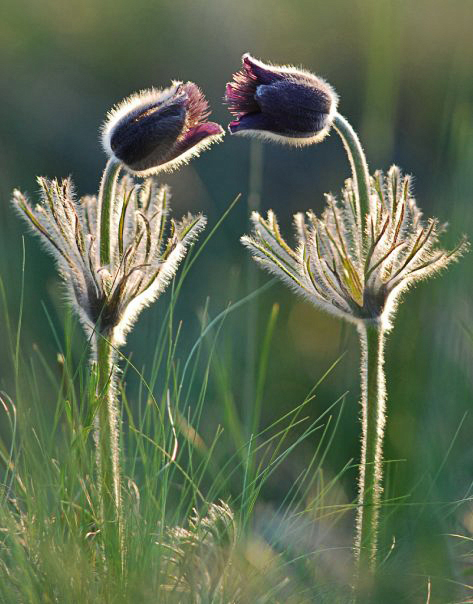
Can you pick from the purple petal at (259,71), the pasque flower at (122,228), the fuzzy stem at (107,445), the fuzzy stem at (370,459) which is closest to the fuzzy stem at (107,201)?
the pasque flower at (122,228)

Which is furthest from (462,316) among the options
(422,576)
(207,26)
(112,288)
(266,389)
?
(207,26)

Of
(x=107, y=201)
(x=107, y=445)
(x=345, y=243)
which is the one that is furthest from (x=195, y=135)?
(x=107, y=445)

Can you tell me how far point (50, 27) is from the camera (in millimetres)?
3686

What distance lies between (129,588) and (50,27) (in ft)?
10.2

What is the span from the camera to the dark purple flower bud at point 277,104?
1.30m

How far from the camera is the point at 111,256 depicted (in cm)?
134

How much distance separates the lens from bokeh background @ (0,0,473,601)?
1.32 m

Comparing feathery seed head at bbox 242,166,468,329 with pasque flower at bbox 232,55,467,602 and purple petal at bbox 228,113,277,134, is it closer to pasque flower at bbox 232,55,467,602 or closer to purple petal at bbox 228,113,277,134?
pasque flower at bbox 232,55,467,602

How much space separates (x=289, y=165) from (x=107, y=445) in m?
1.90

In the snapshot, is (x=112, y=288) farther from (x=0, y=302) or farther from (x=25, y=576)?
(x=0, y=302)

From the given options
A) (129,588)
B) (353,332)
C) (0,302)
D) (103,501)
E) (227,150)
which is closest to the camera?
(129,588)

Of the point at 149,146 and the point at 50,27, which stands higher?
the point at 50,27

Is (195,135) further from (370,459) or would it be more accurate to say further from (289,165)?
(289,165)

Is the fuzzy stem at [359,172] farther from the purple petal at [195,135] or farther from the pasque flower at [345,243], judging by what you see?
the purple petal at [195,135]
